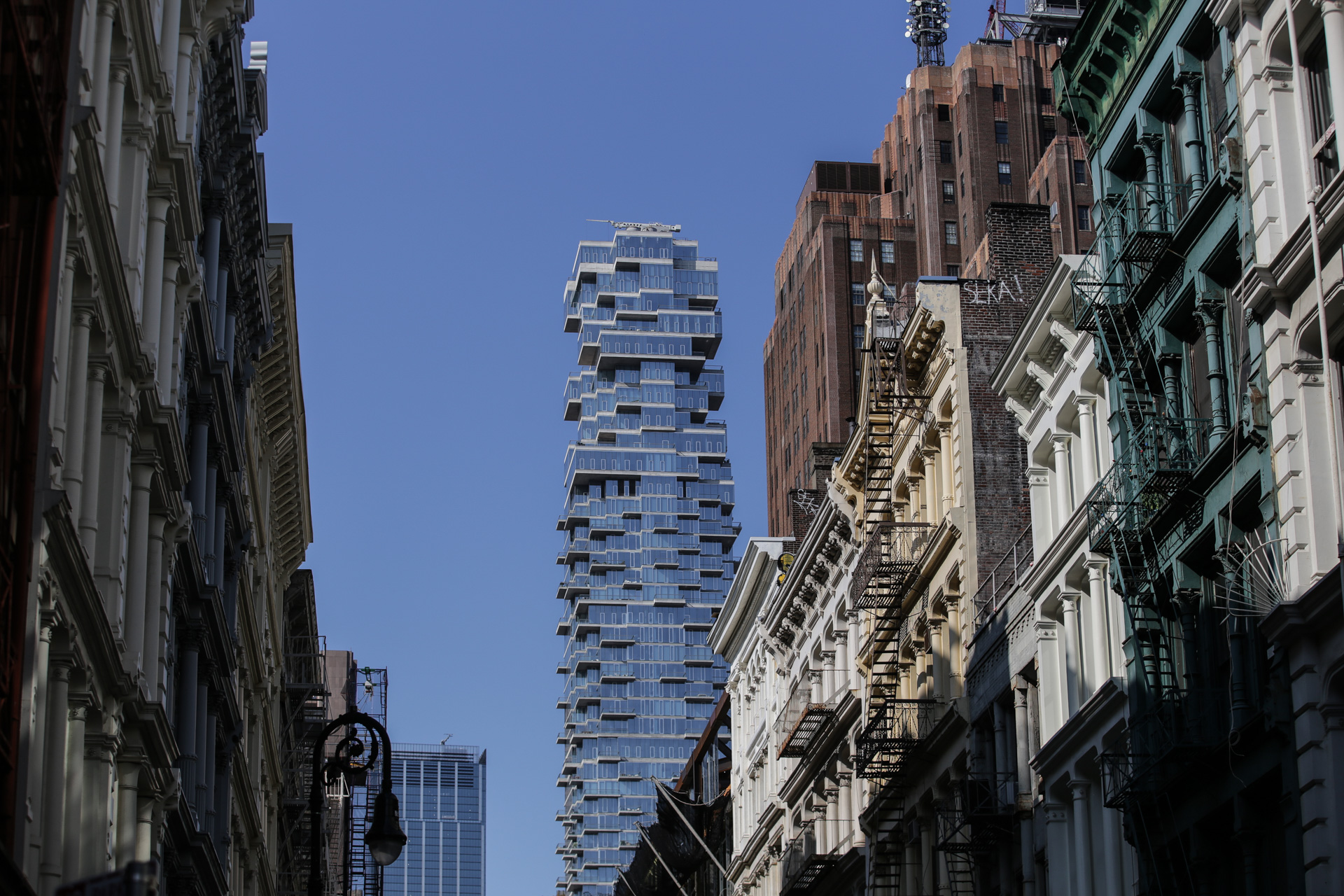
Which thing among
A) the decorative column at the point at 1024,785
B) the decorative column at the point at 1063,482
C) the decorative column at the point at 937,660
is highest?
the decorative column at the point at 1063,482

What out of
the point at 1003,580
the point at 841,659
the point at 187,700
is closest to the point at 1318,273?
the point at 1003,580

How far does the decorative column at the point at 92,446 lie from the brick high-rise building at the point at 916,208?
10808cm

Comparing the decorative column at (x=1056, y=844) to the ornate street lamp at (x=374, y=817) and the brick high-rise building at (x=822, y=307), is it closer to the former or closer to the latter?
the ornate street lamp at (x=374, y=817)

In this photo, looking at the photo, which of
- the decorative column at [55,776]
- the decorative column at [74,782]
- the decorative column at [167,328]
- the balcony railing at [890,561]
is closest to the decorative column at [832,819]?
the balcony railing at [890,561]

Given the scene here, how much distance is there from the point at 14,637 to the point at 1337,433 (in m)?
16.6

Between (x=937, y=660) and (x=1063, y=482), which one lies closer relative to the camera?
(x=1063, y=482)

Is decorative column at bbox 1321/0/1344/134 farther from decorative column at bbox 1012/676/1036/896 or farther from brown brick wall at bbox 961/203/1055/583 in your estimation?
brown brick wall at bbox 961/203/1055/583

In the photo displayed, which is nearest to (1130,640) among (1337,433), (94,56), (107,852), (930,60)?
(1337,433)

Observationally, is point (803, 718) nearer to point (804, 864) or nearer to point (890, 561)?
point (804, 864)

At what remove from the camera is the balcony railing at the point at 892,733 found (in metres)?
49.0

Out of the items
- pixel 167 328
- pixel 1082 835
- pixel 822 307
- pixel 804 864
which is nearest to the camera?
pixel 167 328

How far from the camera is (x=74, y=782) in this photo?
88.4 feet

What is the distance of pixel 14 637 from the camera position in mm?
21188

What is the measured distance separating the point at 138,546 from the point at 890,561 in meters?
23.3
